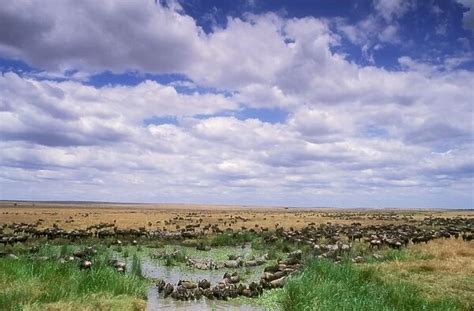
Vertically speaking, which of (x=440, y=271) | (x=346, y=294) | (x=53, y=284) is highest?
(x=440, y=271)

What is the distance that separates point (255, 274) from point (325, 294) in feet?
24.5

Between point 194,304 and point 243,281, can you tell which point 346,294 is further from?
point 243,281

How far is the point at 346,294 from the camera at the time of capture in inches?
608

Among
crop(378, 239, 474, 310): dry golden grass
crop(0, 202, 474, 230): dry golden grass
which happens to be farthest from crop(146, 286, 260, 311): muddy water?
crop(0, 202, 474, 230): dry golden grass

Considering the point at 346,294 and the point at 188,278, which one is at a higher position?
the point at 346,294

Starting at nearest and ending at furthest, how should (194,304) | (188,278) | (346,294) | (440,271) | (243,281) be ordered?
(346,294) → (194,304) → (440,271) → (243,281) → (188,278)

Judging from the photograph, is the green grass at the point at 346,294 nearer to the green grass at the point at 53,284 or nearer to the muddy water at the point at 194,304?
the muddy water at the point at 194,304

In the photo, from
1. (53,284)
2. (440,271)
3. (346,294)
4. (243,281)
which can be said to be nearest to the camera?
(53,284)

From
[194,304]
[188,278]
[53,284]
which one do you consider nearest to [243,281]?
[188,278]

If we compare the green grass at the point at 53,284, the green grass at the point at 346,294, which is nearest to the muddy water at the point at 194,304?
the green grass at the point at 53,284

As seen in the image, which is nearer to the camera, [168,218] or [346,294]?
[346,294]

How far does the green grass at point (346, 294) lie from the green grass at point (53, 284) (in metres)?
4.87

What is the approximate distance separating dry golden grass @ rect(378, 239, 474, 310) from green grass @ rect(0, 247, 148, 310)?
31.9ft

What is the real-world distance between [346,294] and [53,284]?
8836 millimetres
